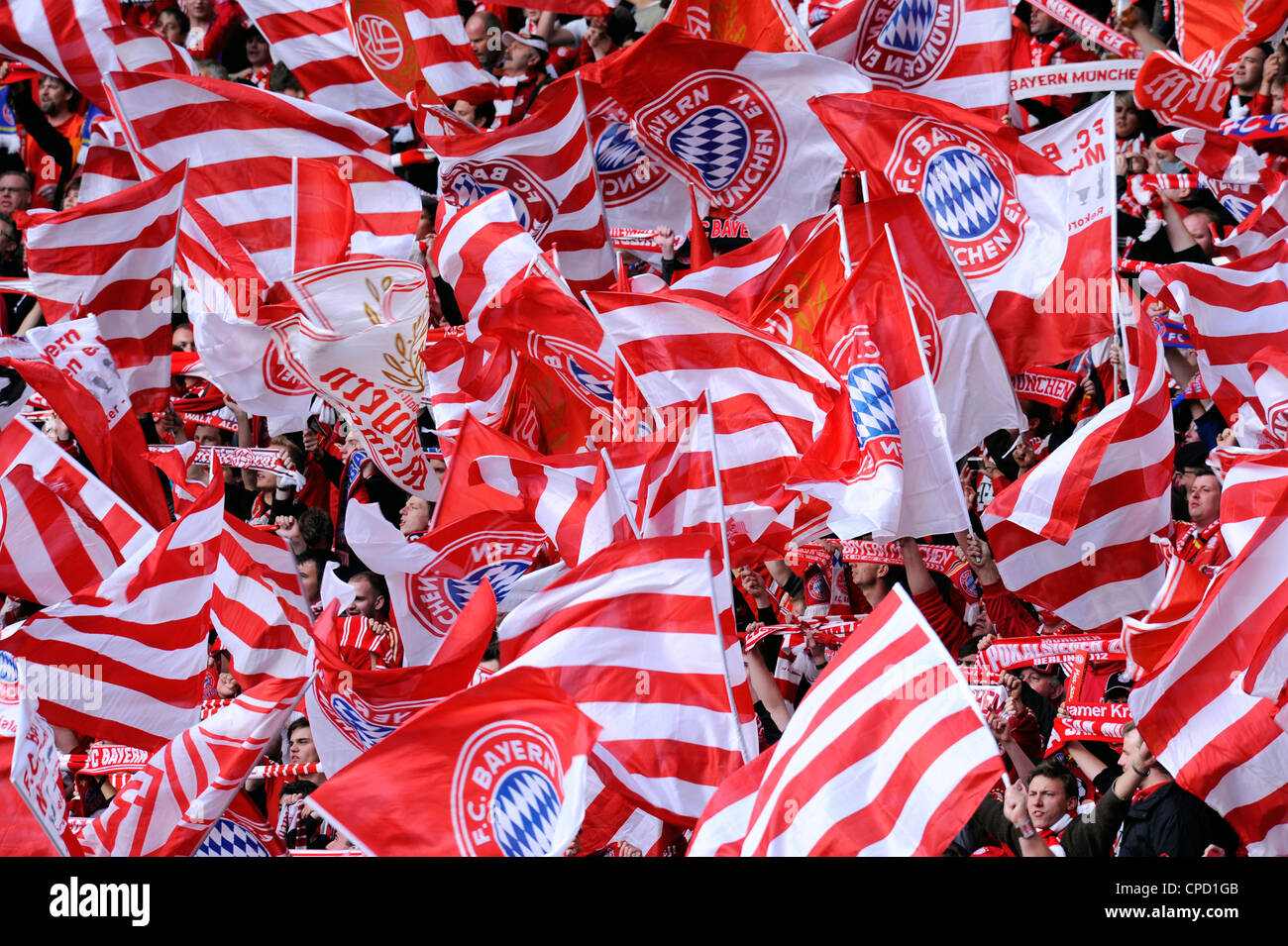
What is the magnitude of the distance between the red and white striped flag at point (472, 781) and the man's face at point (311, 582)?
5200 millimetres

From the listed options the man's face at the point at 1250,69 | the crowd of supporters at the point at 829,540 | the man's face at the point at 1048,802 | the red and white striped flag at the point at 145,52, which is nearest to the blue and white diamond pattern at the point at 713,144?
the crowd of supporters at the point at 829,540

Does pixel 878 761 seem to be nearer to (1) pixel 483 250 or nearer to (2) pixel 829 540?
(2) pixel 829 540

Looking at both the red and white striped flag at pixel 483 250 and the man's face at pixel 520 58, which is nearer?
the red and white striped flag at pixel 483 250

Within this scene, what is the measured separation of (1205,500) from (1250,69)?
10.3 feet

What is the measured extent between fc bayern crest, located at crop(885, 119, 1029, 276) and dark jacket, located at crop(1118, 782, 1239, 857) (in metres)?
3.05

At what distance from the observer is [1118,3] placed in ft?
36.5

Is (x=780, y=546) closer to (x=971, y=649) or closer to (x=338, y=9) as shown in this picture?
(x=971, y=649)

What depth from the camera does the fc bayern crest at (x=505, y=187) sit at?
1006cm

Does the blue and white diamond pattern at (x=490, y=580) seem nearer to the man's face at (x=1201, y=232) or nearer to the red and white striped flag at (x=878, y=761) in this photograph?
the red and white striped flag at (x=878, y=761)

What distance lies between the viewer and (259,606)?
28.1ft

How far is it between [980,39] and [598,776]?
4.91 metres

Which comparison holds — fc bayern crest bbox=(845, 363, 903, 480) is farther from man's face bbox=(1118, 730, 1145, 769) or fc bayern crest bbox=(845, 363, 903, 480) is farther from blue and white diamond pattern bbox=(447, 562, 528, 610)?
blue and white diamond pattern bbox=(447, 562, 528, 610)
